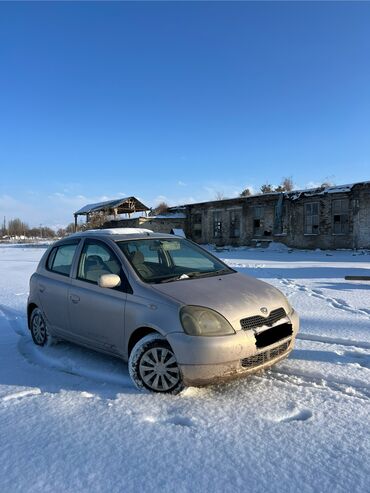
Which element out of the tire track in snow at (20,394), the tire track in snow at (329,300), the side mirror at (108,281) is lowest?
the tire track in snow at (20,394)

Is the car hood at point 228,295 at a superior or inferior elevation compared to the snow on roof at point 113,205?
inferior

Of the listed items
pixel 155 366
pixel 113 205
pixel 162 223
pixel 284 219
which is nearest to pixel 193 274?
pixel 155 366

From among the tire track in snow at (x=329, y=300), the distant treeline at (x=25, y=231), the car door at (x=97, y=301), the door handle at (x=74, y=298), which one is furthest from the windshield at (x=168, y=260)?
the distant treeline at (x=25, y=231)

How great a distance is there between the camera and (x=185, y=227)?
103 ft

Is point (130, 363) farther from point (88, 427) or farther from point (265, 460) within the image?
point (265, 460)

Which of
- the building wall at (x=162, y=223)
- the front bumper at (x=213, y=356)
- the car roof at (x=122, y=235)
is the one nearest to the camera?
the front bumper at (x=213, y=356)

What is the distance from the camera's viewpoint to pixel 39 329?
5246 millimetres

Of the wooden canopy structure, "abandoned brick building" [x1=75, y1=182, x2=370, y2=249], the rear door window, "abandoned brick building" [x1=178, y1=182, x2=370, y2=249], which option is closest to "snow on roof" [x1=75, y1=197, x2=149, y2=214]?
the wooden canopy structure

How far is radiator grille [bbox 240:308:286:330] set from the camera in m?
3.53

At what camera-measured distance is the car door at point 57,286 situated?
15.5ft

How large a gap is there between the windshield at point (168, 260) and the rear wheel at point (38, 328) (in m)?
1.72

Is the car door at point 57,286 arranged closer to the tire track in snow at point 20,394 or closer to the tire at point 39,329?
the tire at point 39,329

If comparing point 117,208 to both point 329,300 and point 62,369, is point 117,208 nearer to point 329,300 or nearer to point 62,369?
point 329,300

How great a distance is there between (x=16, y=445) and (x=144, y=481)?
1052 millimetres
